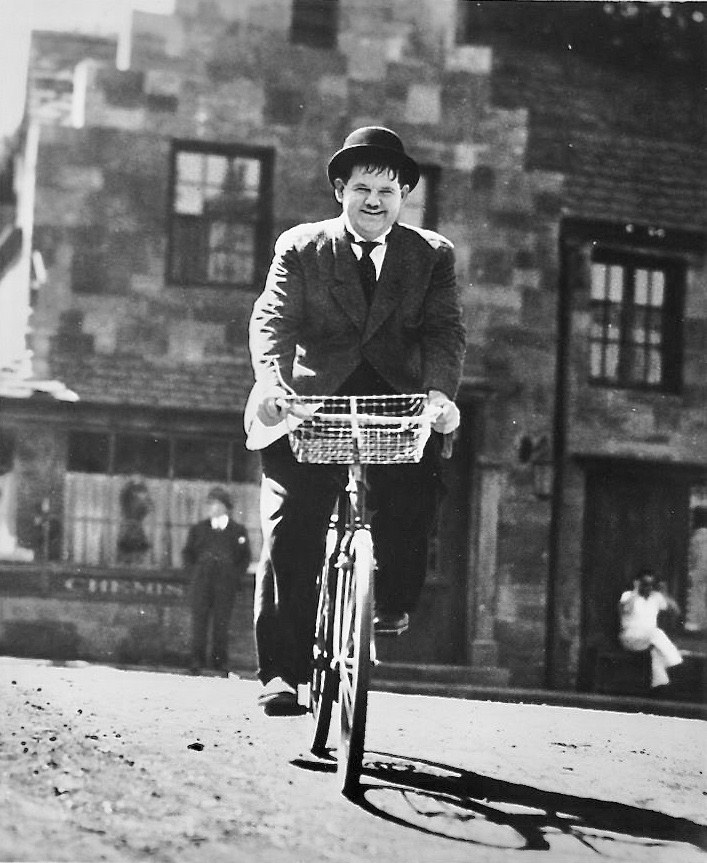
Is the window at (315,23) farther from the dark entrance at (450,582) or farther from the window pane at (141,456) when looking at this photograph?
the window pane at (141,456)

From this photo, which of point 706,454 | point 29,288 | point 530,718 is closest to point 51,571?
point 29,288

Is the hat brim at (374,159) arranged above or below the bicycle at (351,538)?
above

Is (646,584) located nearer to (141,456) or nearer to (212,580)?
(212,580)

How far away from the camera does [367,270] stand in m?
4.20

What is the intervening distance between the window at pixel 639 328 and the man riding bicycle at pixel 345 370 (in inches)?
75.0

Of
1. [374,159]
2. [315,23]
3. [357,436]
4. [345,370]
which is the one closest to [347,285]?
[345,370]

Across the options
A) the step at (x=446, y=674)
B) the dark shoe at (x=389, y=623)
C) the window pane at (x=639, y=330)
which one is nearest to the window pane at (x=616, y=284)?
the window pane at (x=639, y=330)

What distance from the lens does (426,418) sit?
3.60 meters

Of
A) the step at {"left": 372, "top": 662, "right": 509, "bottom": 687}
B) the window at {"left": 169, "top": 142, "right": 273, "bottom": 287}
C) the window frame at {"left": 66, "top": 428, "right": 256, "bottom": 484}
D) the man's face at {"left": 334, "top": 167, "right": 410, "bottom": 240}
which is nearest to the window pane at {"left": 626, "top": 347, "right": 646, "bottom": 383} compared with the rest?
the step at {"left": 372, "top": 662, "right": 509, "bottom": 687}

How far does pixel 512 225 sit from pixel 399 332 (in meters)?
2.12

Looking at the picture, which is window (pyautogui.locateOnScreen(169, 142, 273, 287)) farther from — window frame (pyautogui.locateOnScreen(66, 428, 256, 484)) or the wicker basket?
the wicker basket

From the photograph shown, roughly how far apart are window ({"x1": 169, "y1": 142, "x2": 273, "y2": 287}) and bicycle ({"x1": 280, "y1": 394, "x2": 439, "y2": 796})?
1.72 meters

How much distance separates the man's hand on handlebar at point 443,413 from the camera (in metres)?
3.80

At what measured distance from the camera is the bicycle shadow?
3531mm
